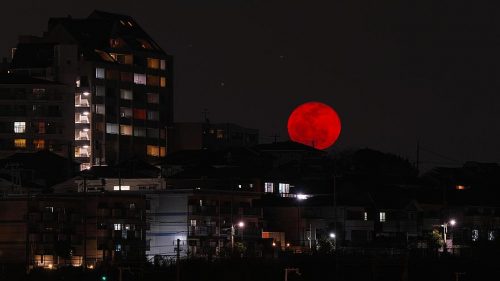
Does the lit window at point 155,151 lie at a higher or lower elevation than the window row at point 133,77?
lower

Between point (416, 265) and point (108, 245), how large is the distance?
1326 cm

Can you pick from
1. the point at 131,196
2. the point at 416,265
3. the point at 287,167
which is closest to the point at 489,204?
the point at 287,167

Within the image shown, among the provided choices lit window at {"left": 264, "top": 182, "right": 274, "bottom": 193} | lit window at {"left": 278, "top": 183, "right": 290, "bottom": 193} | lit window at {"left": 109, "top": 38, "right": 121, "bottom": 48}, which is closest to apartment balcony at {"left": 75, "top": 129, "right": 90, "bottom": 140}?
lit window at {"left": 109, "top": 38, "right": 121, "bottom": 48}

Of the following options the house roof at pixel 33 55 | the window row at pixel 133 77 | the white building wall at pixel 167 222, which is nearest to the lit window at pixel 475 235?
the white building wall at pixel 167 222

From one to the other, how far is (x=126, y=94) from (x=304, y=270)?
3758 cm

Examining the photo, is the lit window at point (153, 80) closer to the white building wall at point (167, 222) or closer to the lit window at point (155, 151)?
the lit window at point (155, 151)

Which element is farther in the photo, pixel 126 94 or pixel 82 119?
pixel 126 94

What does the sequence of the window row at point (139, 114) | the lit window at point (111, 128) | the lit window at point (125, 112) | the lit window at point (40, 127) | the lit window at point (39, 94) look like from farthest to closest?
1. the window row at point (139, 114)
2. the lit window at point (125, 112)
3. the lit window at point (111, 128)
4. the lit window at point (40, 127)
5. the lit window at point (39, 94)

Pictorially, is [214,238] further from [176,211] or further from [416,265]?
[416,265]

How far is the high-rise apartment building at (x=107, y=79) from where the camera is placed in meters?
79.1

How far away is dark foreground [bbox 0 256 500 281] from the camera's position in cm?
4378

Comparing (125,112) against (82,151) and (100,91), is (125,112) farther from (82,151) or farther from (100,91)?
(82,151)

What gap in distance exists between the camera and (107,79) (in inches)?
Result: 3174

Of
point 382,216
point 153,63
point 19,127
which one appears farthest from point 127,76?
point 382,216
